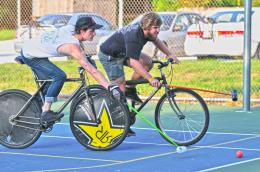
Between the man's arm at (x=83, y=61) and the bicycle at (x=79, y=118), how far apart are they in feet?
0.94

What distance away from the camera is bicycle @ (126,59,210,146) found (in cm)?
1112

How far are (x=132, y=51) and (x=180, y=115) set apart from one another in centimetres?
97

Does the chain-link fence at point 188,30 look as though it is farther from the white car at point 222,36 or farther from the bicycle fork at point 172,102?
the bicycle fork at point 172,102

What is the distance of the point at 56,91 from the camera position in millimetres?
10922

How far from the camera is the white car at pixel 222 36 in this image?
884 inches

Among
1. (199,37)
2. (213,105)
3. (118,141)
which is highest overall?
(118,141)

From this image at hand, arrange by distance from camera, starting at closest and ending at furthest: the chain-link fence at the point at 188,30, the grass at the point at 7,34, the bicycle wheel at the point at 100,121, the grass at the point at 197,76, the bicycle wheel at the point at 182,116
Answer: the bicycle wheel at the point at 100,121 < the bicycle wheel at the point at 182,116 < the grass at the point at 197,76 < the chain-link fence at the point at 188,30 < the grass at the point at 7,34

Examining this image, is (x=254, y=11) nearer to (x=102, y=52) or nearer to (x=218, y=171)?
(x=102, y=52)

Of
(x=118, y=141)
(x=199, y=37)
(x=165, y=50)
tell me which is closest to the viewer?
(x=118, y=141)

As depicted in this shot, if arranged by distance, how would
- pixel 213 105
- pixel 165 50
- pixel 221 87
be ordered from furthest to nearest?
pixel 221 87
pixel 213 105
pixel 165 50

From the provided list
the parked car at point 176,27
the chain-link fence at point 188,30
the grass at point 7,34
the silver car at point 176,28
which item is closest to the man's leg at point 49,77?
the chain-link fence at point 188,30

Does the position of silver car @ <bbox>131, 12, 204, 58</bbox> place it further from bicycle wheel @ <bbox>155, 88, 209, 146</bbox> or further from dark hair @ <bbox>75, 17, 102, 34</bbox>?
dark hair @ <bbox>75, 17, 102, 34</bbox>

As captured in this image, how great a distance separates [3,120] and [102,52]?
1.50 meters

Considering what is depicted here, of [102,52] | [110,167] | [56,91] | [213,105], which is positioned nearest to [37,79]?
[56,91]
